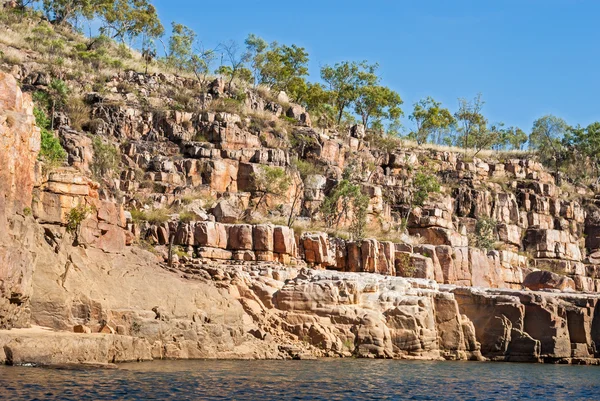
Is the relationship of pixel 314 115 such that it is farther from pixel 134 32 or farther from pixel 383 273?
pixel 383 273

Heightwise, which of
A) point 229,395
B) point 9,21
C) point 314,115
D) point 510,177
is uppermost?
point 9,21

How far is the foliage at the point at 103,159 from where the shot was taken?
5942 centimetres

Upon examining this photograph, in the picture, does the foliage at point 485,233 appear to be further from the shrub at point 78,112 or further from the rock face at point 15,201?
the rock face at point 15,201

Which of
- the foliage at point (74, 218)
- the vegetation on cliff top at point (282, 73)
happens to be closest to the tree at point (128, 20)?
the vegetation on cliff top at point (282, 73)

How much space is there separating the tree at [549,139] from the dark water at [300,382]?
64753 millimetres

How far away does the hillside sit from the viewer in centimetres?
3691

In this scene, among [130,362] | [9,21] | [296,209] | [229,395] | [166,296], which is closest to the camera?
[229,395]

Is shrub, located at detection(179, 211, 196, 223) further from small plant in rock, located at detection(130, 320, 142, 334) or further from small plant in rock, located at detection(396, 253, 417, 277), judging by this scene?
small plant in rock, located at detection(130, 320, 142, 334)

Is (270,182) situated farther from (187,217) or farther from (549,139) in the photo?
(549,139)

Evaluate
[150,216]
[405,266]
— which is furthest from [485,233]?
[150,216]

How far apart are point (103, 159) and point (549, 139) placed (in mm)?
64292

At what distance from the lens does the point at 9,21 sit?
8606 centimetres

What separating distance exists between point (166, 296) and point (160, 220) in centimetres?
1386

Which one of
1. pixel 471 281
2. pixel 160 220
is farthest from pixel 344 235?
pixel 160 220
